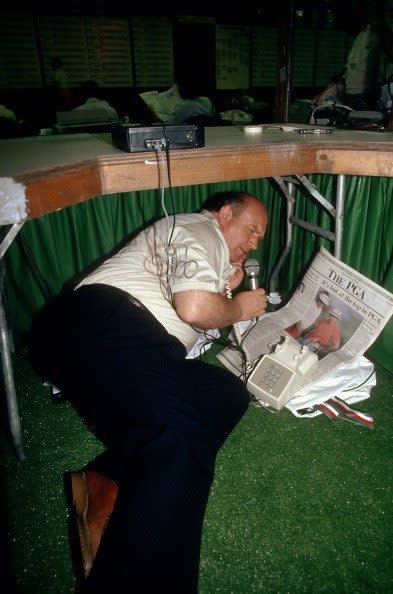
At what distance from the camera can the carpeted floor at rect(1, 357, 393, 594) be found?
94cm

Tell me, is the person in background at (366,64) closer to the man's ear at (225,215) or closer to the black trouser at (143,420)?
the man's ear at (225,215)

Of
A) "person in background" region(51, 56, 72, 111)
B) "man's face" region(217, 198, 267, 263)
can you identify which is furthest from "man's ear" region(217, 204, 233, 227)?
"person in background" region(51, 56, 72, 111)

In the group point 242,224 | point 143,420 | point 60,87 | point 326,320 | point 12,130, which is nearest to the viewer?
point 143,420

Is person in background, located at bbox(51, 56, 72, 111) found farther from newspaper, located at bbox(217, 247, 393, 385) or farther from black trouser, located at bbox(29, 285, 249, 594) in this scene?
black trouser, located at bbox(29, 285, 249, 594)

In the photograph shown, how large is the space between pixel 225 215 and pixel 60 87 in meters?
3.23

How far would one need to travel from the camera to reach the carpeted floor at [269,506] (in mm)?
944

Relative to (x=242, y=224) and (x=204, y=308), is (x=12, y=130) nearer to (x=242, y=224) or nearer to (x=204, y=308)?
(x=242, y=224)

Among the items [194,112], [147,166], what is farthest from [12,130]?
[147,166]

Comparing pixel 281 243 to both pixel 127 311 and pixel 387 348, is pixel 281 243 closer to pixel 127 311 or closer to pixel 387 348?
pixel 387 348

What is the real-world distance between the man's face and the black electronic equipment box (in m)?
0.31

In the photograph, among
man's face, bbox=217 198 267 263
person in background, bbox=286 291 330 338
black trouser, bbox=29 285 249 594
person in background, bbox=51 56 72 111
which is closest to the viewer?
black trouser, bbox=29 285 249 594

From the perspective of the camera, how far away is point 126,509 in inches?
31.8

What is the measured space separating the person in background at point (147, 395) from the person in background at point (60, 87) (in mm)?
3195

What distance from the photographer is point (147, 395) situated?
37.4 inches
